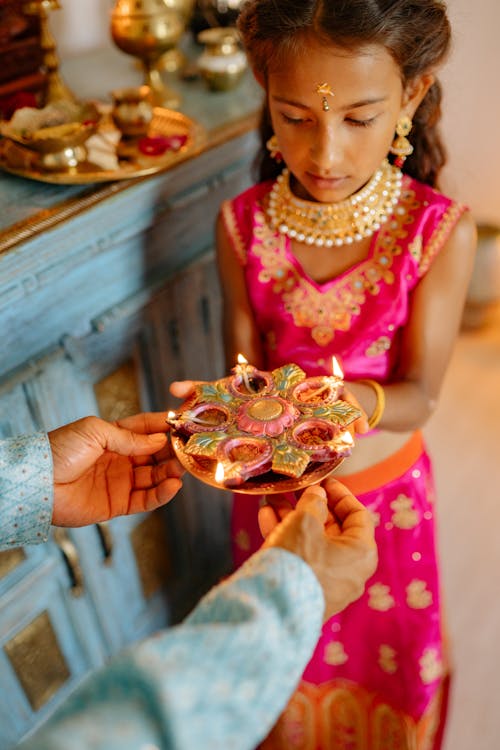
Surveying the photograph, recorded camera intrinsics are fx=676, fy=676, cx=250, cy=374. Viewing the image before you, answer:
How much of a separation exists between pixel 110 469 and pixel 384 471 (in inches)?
18.0

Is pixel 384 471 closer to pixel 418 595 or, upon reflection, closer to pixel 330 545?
pixel 418 595

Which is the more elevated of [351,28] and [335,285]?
[351,28]

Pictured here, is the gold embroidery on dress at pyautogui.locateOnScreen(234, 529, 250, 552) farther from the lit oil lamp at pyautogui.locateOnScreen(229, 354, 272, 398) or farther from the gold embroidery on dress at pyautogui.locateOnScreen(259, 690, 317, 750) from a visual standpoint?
the lit oil lamp at pyautogui.locateOnScreen(229, 354, 272, 398)

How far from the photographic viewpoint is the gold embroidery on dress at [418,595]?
119 centimetres

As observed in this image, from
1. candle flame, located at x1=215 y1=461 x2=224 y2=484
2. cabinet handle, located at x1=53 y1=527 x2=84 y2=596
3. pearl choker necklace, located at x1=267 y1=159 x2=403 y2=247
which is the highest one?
pearl choker necklace, located at x1=267 y1=159 x2=403 y2=247

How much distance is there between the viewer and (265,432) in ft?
2.76

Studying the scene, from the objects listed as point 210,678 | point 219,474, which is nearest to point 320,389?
point 219,474

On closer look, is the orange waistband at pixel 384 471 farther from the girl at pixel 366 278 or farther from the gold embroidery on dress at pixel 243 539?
the gold embroidery on dress at pixel 243 539

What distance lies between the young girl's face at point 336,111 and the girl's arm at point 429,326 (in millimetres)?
180

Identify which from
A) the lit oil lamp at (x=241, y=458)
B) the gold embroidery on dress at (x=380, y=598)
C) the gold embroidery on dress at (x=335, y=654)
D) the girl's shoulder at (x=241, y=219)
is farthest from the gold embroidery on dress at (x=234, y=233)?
the gold embroidery on dress at (x=335, y=654)

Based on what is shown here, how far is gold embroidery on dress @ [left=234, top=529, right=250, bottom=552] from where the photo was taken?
4.12 feet

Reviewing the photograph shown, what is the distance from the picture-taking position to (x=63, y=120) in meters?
1.16

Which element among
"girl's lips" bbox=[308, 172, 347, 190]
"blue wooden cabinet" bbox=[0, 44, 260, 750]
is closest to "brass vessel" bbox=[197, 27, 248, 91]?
"blue wooden cabinet" bbox=[0, 44, 260, 750]

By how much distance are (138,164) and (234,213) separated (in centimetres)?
18
